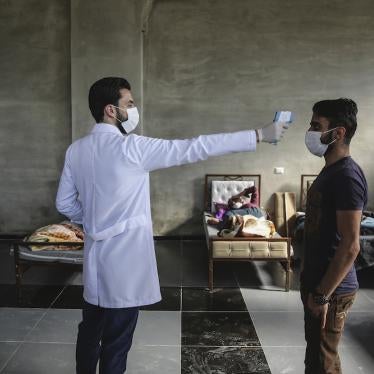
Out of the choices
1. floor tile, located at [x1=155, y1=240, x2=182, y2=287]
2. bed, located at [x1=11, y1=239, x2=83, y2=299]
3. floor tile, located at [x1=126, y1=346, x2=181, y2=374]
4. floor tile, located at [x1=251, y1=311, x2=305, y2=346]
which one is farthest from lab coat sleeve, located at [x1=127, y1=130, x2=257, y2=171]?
floor tile, located at [x1=155, y1=240, x2=182, y2=287]

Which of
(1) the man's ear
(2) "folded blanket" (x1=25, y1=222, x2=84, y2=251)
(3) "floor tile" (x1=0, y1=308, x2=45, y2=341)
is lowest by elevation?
(3) "floor tile" (x1=0, y1=308, x2=45, y2=341)

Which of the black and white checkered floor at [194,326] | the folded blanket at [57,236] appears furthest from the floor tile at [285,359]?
the folded blanket at [57,236]

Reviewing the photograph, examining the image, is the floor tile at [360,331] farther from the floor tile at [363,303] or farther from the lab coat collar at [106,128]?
the lab coat collar at [106,128]

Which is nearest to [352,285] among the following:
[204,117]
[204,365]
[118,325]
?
[118,325]

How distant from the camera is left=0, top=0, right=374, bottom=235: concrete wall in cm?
598

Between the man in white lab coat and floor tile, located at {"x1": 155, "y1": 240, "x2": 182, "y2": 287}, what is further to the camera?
floor tile, located at {"x1": 155, "y1": 240, "x2": 182, "y2": 287}

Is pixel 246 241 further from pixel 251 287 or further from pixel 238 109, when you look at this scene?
pixel 238 109

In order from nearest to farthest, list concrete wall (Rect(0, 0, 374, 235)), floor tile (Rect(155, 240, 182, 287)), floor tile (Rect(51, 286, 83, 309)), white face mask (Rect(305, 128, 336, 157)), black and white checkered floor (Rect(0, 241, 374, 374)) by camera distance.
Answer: white face mask (Rect(305, 128, 336, 157)) → black and white checkered floor (Rect(0, 241, 374, 374)) → floor tile (Rect(51, 286, 83, 309)) → floor tile (Rect(155, 240, 182, 287)) → concrete wall (Rect(0, 0, 374, 235))

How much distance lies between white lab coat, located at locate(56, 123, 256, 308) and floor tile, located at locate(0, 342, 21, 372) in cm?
126

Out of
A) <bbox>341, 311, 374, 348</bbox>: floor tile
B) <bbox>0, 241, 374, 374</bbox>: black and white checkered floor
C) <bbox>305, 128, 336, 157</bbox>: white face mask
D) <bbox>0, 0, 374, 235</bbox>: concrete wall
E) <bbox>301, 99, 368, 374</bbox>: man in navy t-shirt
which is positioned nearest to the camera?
<bbox>301, 99, 368, 374</bbox>: man in navy t-shirt

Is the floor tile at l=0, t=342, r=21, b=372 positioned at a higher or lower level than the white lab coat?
lower

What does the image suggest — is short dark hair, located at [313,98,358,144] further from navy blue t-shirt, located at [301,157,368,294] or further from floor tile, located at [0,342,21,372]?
floor tile, located at [0,342,21,372]

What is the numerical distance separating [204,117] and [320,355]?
4791mm

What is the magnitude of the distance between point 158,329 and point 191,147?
202 centimetres
